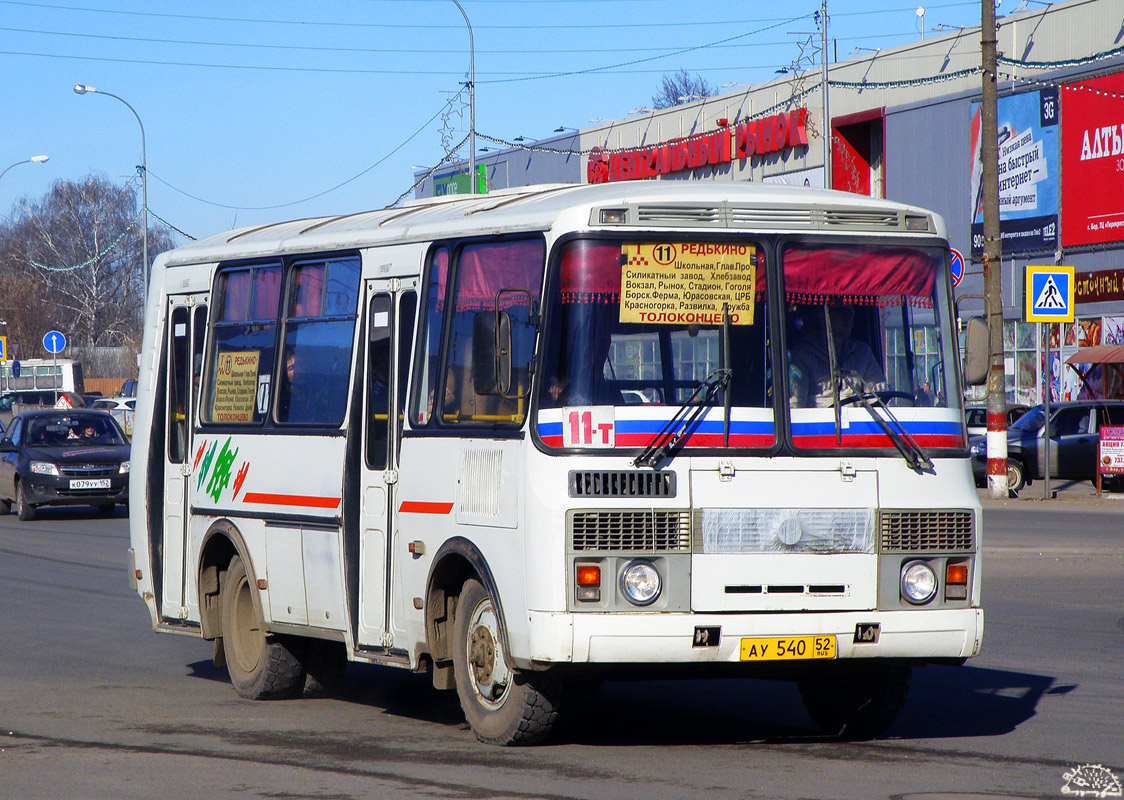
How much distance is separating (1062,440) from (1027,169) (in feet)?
33.3

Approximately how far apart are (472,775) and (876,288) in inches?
117

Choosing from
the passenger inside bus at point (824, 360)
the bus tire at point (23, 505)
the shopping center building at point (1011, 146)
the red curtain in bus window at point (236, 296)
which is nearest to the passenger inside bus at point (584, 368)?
the passenger inside bus at point (824, 360)

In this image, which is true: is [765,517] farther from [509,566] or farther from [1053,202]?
[1053,202]

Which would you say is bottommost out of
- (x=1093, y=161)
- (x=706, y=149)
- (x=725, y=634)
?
(x=725, y=634)

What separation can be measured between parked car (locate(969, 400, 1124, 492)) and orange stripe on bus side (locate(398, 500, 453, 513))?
2375 centimetres

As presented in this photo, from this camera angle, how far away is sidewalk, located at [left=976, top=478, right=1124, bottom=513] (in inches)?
1059

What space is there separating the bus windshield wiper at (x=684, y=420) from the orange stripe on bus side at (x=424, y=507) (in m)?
1.23

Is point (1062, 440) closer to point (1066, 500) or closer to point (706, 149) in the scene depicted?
point (1066, 500)

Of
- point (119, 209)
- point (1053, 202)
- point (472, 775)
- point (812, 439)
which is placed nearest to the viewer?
point (472, 775)

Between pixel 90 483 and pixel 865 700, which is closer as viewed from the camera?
pixel 865 700

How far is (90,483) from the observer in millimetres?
26391

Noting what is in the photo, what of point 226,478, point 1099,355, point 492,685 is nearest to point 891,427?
point 492,685

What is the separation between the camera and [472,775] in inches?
294

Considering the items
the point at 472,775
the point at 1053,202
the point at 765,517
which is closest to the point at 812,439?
the point at 765,517
